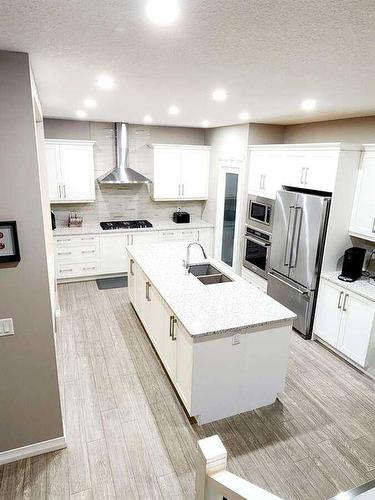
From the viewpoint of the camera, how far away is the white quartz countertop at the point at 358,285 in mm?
3260

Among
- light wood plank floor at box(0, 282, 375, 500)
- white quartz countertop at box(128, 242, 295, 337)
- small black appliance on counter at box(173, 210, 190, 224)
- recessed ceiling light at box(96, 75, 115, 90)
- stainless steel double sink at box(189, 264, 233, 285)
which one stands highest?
recessed ceiling light at box(96, 75, 115, 90)

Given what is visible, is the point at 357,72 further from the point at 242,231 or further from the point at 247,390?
the point at 242,231

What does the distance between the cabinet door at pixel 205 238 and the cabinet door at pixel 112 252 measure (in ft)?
4.66

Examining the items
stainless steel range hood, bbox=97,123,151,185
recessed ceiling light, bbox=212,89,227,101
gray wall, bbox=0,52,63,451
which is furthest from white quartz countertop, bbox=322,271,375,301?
stainless steel range hood, bbox=97,123,151,185

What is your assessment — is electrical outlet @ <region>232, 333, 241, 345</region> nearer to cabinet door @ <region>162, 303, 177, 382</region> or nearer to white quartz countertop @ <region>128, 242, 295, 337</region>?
white quartz countertop @ <region>128, 242, 295, 337</region>

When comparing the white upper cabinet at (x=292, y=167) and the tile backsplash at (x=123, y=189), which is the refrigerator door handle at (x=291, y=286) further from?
the tile backsplash at (x=123, y=189)

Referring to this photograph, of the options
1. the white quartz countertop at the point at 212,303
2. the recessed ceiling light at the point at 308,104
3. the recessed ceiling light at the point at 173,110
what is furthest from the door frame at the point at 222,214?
the recessed ceiling light at the point at 308,104

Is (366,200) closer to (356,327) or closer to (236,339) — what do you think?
(356,327)

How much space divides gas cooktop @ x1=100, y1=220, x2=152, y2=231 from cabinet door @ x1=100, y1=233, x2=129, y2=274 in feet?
0.65

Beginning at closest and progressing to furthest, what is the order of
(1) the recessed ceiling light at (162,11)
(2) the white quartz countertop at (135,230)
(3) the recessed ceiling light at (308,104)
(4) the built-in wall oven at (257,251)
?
(1) the recessed ceiling light at (162,11)
(3) the recessed ceiling light at (308,104)
(4) the built-in wall oven at (257,251)
(2) the white quartz countertop at (135,230)

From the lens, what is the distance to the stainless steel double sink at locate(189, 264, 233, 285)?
3.63 meters

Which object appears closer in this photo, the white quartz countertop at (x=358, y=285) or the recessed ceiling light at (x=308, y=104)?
the recessed ceiling light at (x=308, y=104)

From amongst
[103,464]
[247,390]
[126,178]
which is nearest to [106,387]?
[103,464]

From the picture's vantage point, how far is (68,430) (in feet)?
8.38
